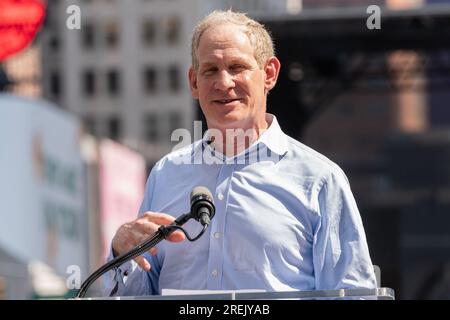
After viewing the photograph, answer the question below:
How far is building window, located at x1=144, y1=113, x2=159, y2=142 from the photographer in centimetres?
12025

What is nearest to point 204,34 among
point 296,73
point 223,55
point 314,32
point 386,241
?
point 223,55

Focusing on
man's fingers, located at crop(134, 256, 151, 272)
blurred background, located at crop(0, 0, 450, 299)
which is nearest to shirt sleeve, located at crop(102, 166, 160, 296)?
man's fingers, located at crop(134, 256, 151, 272)

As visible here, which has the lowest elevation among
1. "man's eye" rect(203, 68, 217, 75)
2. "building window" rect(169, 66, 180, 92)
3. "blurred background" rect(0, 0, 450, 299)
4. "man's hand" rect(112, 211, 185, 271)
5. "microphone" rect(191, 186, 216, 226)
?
"building window" rect(169, 66, 180, 92)

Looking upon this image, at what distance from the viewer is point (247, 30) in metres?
4.76

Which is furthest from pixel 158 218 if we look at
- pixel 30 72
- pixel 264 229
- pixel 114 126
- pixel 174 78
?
pixel 30 72

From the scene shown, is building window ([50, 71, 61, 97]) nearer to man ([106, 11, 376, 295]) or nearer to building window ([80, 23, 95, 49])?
building window ([80, 23, 95, 49])

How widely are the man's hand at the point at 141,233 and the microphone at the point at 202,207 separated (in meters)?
0.11

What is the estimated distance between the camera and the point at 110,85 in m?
121

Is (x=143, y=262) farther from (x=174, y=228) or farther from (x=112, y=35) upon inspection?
(x=112, y=35)

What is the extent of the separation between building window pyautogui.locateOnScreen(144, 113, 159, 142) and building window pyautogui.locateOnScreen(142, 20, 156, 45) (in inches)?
223

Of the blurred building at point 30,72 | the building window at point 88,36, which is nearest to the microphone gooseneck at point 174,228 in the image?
the building window at point 88,36

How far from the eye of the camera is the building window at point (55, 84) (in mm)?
123875
